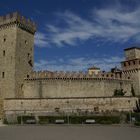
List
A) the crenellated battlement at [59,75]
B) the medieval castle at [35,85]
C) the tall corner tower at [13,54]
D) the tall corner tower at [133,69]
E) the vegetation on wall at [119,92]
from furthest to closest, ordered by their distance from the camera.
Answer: the tall corner tower at [133,69] → the vegetation on wall at [119,92] → the crenellated battlement at [59,75] → the tall corner tower at [13,54] → the medieval castle at [35,85]

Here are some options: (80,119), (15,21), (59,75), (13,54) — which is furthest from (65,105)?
(15,21)

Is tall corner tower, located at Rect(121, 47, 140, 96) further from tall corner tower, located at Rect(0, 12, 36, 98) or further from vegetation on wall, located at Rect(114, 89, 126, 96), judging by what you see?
tall corner tower, located at Rect(0, 12, 36, 98)

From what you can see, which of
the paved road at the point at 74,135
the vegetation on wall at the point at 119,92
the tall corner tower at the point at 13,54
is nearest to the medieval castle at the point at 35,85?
the tall corner tower at the point at 13,54

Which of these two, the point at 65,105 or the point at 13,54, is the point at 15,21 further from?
the point at 65,105

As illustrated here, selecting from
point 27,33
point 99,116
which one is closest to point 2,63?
point 27,33

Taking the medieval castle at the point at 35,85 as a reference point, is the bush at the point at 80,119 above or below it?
below

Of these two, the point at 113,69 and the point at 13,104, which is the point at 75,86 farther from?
the point at 113,69

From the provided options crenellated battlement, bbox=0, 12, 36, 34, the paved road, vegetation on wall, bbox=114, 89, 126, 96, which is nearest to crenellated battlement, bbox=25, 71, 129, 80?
vegetation on wall, bbox=114, 89, 126, 96

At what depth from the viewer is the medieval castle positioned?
3609cm

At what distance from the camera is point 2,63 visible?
39.0m

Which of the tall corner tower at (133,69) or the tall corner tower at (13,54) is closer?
the tall corner tower at (13,54)

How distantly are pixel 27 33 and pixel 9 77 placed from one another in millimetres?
6710

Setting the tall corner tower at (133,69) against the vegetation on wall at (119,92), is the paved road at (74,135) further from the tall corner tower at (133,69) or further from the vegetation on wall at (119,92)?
the tall corner tower at (133,69)

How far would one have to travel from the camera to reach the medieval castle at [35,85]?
3609 centimetres
